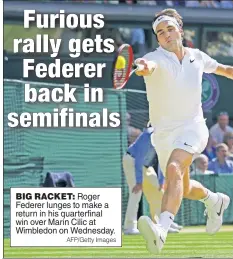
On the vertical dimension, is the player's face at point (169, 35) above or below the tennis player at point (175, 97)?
above

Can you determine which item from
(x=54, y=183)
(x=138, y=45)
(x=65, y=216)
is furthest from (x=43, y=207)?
(x=138, y=45)

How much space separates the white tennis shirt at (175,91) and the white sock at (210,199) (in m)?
0.76

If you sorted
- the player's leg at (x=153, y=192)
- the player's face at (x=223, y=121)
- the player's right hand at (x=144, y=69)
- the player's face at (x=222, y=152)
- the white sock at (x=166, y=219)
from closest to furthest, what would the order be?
the player's right hand at (x=144, y=69) < the white sock at (x=166, y=219) < the player's leg at (x=153, y=192) < the player's face at (x=222, y=152) < the player's face at (x=223, y=121)

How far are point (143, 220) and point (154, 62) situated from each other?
1.25 meters

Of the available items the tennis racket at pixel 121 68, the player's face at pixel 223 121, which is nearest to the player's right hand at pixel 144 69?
the tennis racket at pixel 121 68

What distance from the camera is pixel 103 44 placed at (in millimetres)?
16297

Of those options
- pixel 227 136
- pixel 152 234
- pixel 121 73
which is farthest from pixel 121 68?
pixel 227 136

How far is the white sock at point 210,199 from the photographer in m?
9.86

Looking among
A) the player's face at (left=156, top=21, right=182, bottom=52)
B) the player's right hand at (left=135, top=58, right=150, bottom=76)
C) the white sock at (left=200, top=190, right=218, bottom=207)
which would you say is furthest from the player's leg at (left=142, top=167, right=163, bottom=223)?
the player's right hand at (left=135, top=58, right=150, bottom=76)

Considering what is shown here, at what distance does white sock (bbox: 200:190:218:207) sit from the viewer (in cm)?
986

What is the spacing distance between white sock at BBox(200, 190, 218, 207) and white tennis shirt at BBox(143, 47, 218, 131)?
764mm

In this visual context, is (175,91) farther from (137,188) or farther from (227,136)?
(227,136)

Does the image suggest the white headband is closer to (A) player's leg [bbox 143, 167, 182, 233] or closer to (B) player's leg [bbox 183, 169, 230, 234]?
(B) player's leg [bbox 183, 169, 230, 234]

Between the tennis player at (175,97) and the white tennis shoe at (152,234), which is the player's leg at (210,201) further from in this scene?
the white tennis shoe at (152,234)
